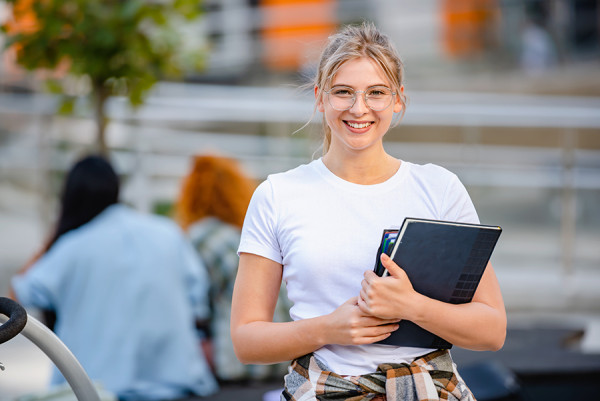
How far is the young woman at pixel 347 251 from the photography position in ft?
5.01

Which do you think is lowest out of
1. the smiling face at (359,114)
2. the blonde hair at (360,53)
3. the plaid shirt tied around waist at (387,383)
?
the plaid shirt tied around waist at (387,383)

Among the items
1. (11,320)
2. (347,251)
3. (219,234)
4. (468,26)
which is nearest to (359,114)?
(347,251)

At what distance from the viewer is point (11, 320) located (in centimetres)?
158

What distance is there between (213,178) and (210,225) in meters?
0.24

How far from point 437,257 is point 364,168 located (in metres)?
0.26

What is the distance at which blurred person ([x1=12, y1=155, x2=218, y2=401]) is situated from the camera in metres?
3.47

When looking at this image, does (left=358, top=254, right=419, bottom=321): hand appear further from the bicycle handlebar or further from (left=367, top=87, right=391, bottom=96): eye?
the bicycle handlebar

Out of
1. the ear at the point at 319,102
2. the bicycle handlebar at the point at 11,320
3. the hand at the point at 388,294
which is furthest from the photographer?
the ear at the point at 319,102

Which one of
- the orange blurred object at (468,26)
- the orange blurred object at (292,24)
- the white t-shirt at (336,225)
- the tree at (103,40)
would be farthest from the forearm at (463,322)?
the orange blurred object at (292,24)

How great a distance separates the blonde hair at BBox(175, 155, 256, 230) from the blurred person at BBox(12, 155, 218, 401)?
31 cm

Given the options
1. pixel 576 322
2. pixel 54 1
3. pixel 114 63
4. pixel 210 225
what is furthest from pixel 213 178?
pixel 576 322

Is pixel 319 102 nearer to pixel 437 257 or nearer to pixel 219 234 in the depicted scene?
pixel 437 257

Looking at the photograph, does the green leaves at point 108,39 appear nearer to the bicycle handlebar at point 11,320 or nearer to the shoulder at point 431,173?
the bicycle handlebar at point 11,320

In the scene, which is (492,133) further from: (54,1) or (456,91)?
(456,91)
